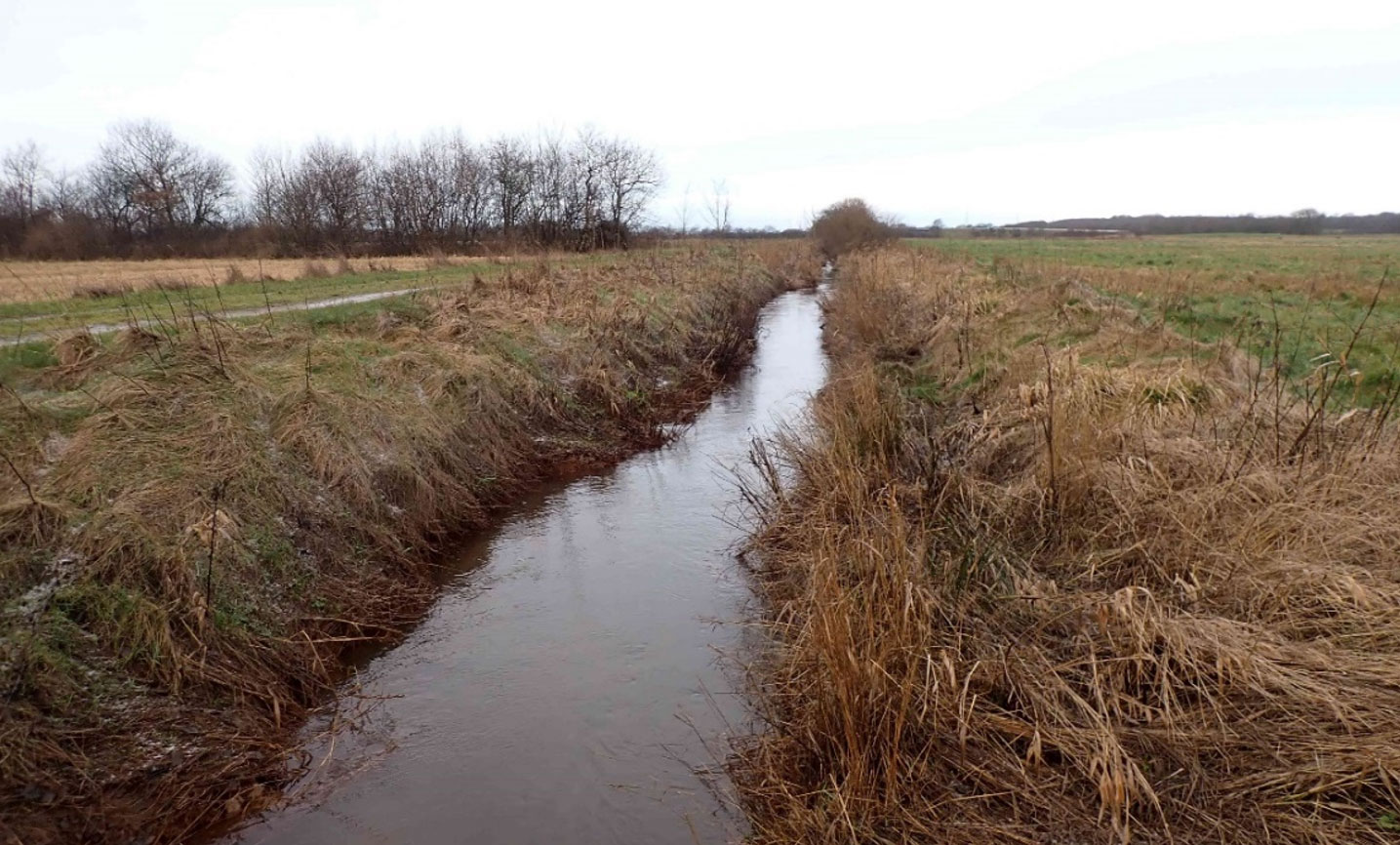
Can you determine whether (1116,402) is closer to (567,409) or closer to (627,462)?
(627,462)

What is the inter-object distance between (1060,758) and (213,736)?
15.3ft

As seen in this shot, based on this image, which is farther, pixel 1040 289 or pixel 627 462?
pixel 1040 289

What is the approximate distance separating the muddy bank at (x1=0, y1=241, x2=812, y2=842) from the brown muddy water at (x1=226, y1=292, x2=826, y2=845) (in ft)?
1.44

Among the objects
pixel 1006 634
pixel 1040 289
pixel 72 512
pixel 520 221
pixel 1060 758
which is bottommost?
pixel 1060 758

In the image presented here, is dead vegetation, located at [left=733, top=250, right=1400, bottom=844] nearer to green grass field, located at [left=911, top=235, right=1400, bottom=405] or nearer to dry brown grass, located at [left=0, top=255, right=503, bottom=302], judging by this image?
green grass field, located at [left=911, top=235, right=1400, bottom=405]

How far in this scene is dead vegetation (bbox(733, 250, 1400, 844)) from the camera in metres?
3.14

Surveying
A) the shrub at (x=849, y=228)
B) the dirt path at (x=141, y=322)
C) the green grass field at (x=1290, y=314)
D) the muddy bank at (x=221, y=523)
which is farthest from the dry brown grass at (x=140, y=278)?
the shrub at (x=849, y=228)

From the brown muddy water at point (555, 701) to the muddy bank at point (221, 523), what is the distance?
1.44 ft

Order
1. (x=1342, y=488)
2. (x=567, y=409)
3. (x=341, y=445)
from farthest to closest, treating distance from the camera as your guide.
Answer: (x=567, y=409), (x=341, y=445), (x=1342, y=488)

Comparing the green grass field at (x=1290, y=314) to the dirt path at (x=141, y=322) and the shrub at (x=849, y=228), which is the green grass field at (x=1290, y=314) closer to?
the dirt path at (x=141, y=322)

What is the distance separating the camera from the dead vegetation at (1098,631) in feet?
10.3

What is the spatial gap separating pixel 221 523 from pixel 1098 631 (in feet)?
19.2

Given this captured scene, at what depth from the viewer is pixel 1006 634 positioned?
4.10 meters

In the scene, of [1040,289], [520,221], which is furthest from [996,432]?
[520,221]
